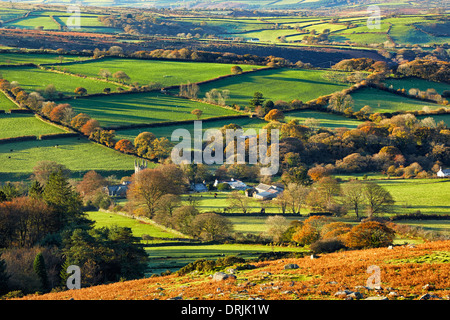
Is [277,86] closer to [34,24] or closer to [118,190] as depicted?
[118,190]

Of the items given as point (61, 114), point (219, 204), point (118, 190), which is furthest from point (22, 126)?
point (219, 204)

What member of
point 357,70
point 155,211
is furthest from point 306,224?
point 357,70

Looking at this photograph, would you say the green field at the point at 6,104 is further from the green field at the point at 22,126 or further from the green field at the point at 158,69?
the green field at the point at 158,69

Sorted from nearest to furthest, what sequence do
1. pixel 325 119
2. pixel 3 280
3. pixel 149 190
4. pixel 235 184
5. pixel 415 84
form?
pixel 3 280
pixel 149 190
pixel 235 184
pixel 325 119
pixel 415 84

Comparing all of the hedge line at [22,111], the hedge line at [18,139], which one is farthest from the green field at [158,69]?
the hedge line at [18,139]

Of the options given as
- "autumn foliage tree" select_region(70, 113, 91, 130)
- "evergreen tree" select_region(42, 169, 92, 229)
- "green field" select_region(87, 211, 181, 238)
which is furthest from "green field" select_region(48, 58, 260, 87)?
"evergreen tree" select_region(42, 169, 92, 229)

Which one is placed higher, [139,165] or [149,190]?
[139,165]
